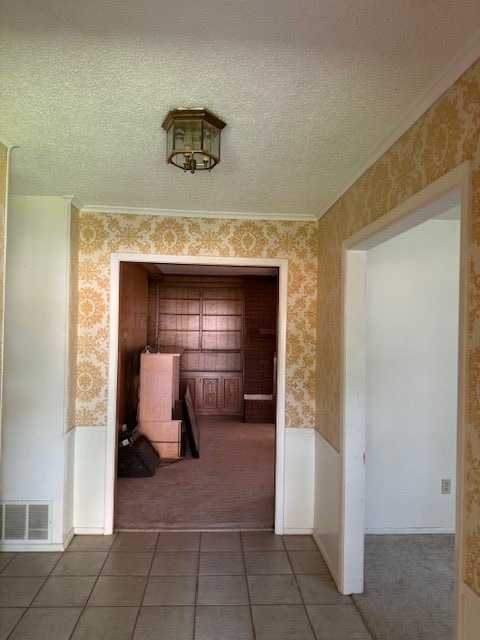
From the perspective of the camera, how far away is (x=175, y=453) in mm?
5152

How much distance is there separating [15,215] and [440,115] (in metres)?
2.69

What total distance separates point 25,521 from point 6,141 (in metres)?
2.44

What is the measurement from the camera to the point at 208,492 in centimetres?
416

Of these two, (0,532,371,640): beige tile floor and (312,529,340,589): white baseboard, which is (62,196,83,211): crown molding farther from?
(312,529,340,589): white baseboard

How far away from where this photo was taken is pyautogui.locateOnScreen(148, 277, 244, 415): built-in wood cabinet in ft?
24.4

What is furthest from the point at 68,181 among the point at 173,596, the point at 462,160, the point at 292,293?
the point at 173,596

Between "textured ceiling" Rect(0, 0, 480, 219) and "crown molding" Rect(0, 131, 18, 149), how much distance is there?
0.03 m

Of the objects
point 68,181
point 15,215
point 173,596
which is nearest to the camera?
point 173,596

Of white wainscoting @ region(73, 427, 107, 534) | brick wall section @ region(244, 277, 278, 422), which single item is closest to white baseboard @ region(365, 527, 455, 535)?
white wainscoting @ region(73, 427, 107, 534)

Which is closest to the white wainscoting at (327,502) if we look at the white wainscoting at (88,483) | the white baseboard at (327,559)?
the white baseboard at (327,559)

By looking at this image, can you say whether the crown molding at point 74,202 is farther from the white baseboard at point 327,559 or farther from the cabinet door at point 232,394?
the cabinet door at point 232,394

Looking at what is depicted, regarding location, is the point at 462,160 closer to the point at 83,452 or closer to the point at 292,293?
the point at 292,293

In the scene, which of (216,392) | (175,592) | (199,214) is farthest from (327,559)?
(216,392)

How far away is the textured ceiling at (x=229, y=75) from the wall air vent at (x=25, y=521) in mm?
2214
